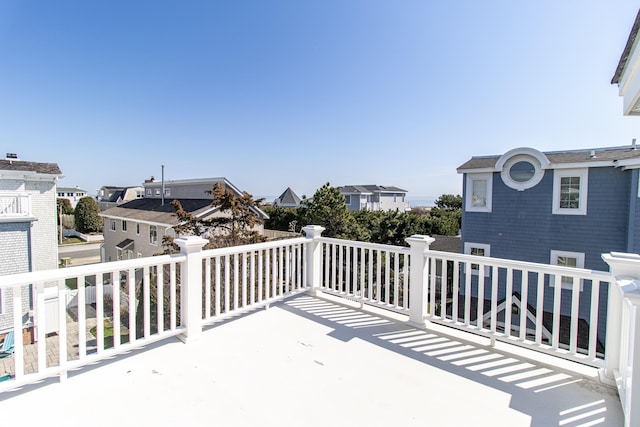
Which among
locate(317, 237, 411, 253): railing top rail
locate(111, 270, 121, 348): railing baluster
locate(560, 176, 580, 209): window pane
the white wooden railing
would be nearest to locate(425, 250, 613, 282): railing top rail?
locate(317, 237, 411, 253): railing top rail

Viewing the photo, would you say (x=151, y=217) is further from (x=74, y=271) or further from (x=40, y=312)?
(x=40, y=312)

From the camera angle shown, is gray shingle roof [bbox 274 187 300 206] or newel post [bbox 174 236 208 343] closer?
newel post [bbox 174 236 208 343]

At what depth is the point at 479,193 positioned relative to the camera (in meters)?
10.2

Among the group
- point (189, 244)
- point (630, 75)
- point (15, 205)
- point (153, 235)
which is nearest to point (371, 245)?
point (189, 244)

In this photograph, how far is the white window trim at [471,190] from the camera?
9.98m

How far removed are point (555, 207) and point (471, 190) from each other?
7.82 feet

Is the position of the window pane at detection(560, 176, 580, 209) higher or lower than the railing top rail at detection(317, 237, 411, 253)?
higher

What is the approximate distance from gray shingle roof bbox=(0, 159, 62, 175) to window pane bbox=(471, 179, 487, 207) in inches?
570

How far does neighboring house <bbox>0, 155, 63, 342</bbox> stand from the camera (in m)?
8.43

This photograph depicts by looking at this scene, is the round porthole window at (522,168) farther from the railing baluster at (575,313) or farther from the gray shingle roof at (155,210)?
the gray shingle roof at (155,210)

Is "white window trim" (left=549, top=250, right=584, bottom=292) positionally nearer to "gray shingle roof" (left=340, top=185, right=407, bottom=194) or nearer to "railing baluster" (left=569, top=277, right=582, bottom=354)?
"railing baluster" (left=569, top=277, right=582, bottom=354)

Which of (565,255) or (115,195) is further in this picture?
(115,195)

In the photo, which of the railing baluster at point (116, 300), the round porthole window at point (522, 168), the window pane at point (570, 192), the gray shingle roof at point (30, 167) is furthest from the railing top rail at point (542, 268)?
the gray shingle roof at point (30, 167)

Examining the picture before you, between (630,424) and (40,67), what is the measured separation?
45.9ft
